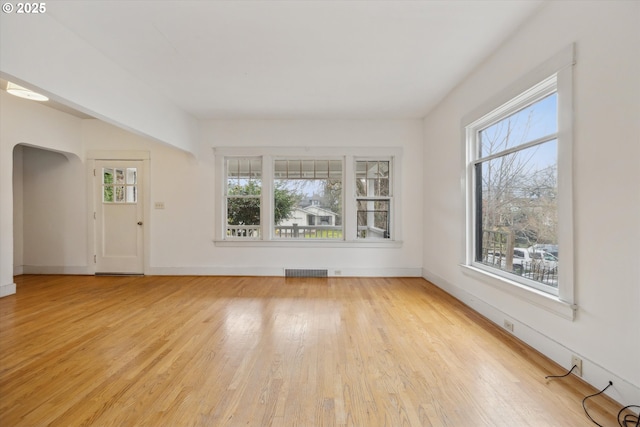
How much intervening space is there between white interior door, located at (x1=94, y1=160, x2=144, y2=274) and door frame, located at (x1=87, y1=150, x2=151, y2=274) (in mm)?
54

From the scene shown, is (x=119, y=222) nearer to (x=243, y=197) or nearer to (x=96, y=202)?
(x=96, y=202)

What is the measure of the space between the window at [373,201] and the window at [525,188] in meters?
1.88

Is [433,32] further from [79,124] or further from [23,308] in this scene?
[79,124]

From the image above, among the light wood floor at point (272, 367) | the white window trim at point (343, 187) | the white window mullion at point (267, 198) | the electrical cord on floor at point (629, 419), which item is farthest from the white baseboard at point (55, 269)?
the electrical cord on floor at point (629, 419)

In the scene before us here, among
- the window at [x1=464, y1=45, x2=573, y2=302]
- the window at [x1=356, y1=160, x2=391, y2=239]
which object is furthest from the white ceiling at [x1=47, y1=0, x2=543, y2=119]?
the window at [x1=356, y1=160, x2=391, y2=239]

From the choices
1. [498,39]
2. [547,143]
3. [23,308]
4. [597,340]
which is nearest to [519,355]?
[597,340]

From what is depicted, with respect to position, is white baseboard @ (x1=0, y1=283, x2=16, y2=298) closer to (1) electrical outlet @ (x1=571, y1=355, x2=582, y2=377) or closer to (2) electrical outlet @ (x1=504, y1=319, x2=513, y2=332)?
(2) electrical outlet @ (x1=504, y1=319, x2=513, y2=332)

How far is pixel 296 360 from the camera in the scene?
7.72 ft

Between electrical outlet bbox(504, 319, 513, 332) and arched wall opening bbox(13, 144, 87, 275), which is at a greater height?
arched wall opening bbox(13, 144, 87, 275)

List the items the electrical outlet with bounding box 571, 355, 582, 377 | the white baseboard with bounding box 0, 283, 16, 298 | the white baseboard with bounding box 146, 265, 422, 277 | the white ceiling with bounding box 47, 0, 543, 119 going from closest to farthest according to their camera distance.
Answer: the electrical outlet with bounding box 571, 355, 582, 377 < the white ceiling with bounding box 47, 0, 543, 119 < the white baseboard with bounding box 0, 283, 16, 298 < the white baseboard with bounding box 146, 265, 422, 277

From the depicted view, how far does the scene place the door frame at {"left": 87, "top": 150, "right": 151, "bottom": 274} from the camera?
5.46m

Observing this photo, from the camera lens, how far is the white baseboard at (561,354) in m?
1.78

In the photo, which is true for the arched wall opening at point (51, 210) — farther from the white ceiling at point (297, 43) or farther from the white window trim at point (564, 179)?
the white window trim at point (564, 179)

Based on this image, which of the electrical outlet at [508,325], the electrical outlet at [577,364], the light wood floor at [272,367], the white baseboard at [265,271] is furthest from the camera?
the white baseboard at [265,271]
